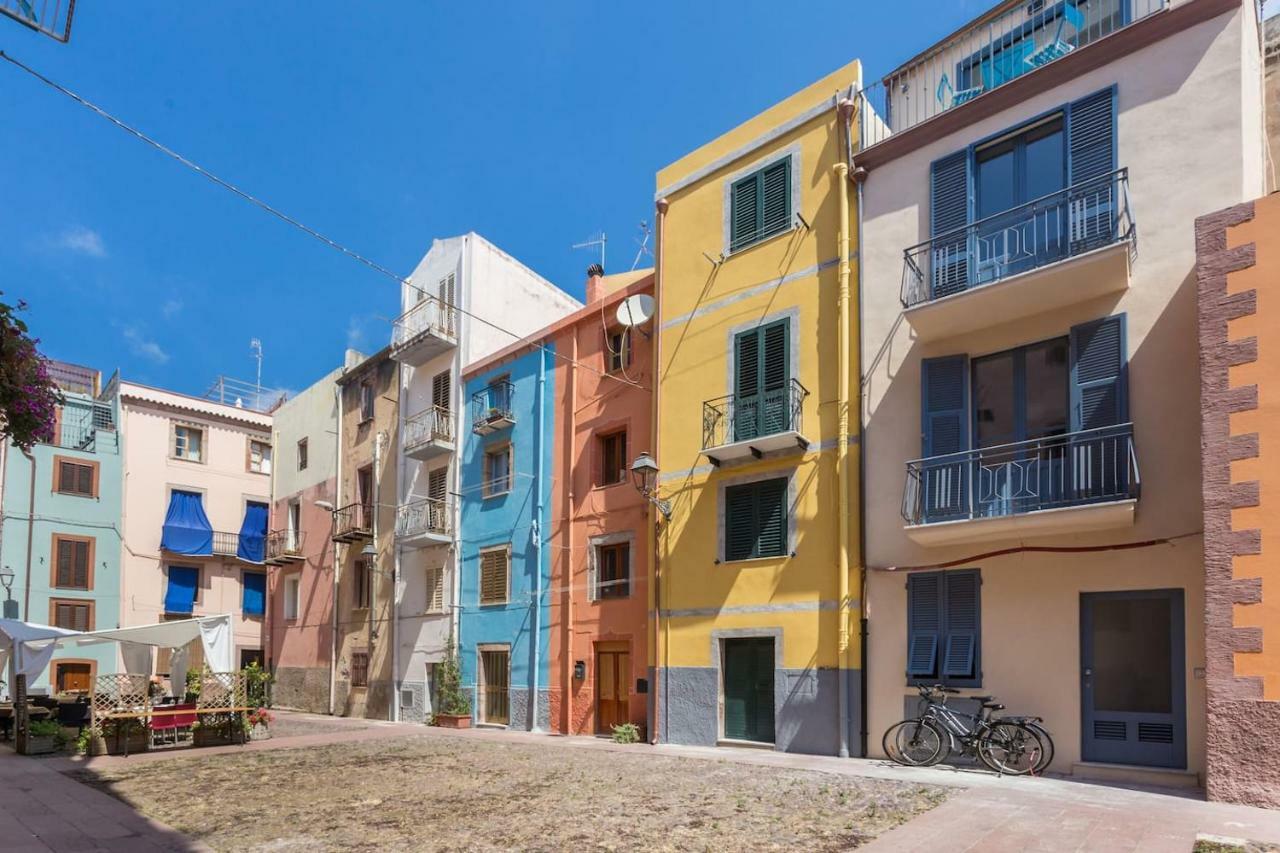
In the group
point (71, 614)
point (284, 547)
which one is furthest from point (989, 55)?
point (71, 614)

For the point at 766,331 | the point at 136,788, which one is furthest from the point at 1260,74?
the point at 136,788

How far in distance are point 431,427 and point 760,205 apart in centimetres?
1147

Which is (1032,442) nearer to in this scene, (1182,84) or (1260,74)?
(1182,84)

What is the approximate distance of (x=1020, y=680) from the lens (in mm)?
12578

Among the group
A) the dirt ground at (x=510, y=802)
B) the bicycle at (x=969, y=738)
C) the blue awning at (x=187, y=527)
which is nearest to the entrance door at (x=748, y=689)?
the dirt ground at (x=510, y=802)

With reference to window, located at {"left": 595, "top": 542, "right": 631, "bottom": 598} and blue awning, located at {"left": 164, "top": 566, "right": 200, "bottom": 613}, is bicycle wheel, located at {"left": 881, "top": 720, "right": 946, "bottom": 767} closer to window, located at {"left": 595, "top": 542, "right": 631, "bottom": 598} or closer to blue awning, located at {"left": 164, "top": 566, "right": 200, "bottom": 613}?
window, located at {"left": 595, "top": 542, "right": 631, "bottom": 598}

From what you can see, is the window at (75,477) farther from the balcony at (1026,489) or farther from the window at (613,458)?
the balcony at (1026,489)

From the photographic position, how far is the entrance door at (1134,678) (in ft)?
36.9

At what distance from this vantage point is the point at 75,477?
30609 mm

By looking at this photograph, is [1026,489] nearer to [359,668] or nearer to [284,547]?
[359,668]

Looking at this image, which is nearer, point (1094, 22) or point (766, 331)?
point (1094, 22)

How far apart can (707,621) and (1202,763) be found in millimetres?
8029

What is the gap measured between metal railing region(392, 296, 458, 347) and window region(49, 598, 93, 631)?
1388 cm

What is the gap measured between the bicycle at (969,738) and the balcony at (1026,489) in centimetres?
229
